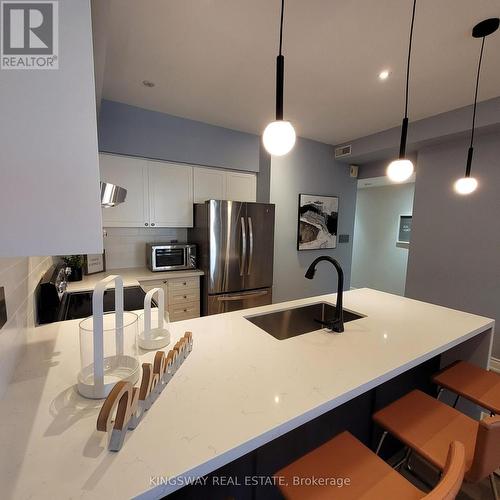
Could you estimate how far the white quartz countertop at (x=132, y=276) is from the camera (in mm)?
2386

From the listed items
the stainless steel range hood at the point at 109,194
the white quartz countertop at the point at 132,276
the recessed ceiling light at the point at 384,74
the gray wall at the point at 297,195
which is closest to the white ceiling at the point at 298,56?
the recessed ceiling light at the point at 384,74

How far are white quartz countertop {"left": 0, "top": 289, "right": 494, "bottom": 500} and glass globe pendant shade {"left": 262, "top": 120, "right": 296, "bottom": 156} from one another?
0.88m

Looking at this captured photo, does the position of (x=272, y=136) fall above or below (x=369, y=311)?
above

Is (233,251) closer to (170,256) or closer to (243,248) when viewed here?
(243,248)

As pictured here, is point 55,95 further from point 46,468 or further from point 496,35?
point 496,35

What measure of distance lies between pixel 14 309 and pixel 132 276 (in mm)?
1824

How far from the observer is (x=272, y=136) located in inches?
43.1

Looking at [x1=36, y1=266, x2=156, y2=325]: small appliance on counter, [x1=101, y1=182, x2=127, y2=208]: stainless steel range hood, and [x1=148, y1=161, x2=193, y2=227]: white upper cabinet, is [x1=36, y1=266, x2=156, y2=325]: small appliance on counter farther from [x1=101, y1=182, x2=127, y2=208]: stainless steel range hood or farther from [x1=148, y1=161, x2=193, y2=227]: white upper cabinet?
[x1=148, y1=161, x2=193, y2=227]: white upper cabinet

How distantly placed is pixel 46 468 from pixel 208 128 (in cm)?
318

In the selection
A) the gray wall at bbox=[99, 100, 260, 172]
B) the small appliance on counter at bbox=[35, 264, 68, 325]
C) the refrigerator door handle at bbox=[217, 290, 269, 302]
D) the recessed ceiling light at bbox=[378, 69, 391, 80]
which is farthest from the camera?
the refrigerator door handle at bbox=[217, 290, 269, 302]

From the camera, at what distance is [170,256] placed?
2953mm

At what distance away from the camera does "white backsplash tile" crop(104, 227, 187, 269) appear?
3.02 meters

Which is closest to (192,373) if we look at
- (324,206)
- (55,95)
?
(55,95)

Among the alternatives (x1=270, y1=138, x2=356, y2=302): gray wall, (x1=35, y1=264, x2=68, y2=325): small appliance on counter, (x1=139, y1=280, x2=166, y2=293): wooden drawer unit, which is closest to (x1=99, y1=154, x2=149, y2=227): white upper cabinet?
(x1=139, y1=280, x2=166, y2=293): wooden drawer unit
